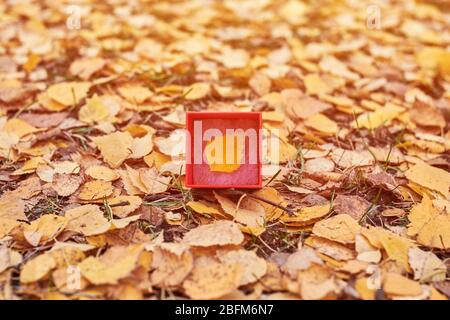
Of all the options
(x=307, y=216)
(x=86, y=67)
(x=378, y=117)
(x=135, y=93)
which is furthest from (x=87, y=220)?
(x=378, y=117)

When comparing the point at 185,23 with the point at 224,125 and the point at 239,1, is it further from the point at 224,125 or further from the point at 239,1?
the point at 224,125

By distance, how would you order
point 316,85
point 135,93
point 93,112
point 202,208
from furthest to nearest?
point 316,85
point 135,93
point 93,112
point 202,208

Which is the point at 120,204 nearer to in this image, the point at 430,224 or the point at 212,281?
the point at 212,281

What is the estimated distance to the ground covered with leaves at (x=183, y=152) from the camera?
1244mm

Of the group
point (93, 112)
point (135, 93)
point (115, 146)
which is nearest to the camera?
point (115, 146)

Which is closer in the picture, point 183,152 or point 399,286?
point 399,286

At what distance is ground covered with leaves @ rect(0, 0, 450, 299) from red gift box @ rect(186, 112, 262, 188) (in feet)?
0.15

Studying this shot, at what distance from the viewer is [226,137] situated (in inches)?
57.7

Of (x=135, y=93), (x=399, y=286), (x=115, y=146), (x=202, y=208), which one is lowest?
(x=399, y=286)

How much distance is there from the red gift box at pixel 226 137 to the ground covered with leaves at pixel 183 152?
4 cm

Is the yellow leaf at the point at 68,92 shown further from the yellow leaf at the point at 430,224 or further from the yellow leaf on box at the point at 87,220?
the yellow leaf at the point at 430,224

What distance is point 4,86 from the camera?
2.01 metres

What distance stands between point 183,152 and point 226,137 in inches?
8.8

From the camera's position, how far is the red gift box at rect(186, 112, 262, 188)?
4.75 feet
